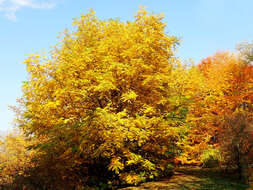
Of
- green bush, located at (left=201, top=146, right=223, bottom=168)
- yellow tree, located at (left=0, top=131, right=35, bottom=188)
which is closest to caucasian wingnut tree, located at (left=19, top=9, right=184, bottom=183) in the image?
yellow tree, located at (left=0, top=131, right=35, bottom=188)

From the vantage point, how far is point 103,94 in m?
13.5

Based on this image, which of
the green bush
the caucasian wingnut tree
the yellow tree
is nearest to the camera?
the caucasian wingnut tree

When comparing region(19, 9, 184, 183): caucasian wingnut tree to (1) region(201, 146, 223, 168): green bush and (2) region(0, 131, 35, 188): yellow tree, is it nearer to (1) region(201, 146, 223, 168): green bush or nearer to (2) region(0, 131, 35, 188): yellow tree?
(2) region(0, 131, 35, 188): yellow tree

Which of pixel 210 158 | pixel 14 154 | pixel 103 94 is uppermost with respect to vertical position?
pixel 103 94

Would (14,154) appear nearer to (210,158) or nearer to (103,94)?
(103,94)

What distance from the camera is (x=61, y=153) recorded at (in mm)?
13812

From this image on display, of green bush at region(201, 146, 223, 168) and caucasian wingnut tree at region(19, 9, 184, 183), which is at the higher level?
caucasian wingnut tree at region(19, 9, 184, 183)

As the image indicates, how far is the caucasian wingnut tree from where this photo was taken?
12109mm

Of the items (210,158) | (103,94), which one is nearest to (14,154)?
(103,94)

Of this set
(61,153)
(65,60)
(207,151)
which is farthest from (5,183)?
(207,151)

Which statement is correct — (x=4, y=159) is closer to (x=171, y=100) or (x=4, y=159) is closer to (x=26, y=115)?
(x=26, y=115)

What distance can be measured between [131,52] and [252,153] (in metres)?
9.35

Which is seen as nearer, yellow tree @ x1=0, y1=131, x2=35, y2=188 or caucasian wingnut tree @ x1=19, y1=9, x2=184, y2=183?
caucasian wingnut tree @ x1=19, y1=9, x2=184, y2=183

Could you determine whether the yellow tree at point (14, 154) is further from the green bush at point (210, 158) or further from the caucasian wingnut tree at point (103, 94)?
the green bush at point (210, 158)
